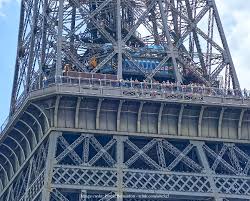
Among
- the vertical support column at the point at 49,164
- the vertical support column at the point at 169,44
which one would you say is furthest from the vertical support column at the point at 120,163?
the vertical support column at the point at 169,44

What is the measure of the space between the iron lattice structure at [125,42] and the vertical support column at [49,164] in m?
5.51

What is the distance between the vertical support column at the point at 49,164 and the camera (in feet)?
240

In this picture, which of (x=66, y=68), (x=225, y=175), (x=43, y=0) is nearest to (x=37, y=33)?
(x=43, y=0)

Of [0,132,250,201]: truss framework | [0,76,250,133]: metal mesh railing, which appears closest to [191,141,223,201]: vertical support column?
[0,132,250,201]: truss framework

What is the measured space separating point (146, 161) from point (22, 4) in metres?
23.3

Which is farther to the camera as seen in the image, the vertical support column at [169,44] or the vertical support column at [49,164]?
the vertical support column at [169,44]

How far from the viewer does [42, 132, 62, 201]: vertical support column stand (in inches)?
2884

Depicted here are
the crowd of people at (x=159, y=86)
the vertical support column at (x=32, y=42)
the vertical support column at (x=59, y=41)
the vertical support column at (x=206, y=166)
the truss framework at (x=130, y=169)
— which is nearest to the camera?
the truss framework at (x=130, y=169)

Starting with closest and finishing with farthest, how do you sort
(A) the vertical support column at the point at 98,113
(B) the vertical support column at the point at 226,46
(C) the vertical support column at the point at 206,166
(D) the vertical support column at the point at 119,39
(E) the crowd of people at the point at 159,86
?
(C) the vertical support column at the point at 206,166 < (A) the vertical support column at the point at 98,113 < (E) the crowd of people at the point at 159,86 < (D) the vertical support column at the point at 119,39 < (B) the vertical support column at the point at 226,46

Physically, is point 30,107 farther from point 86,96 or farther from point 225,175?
point 225,175

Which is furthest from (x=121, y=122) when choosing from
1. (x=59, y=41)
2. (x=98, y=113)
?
(x=59, y=41)

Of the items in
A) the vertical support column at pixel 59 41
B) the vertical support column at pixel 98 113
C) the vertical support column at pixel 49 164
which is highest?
the vertical support column at pixel 59 41

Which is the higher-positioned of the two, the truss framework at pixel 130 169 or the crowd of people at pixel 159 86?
the crowd of people at pixel 159 86

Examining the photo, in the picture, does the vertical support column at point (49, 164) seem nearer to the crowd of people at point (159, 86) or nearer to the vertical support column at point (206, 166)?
the crowd of people at point (159, 86)
